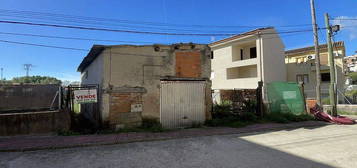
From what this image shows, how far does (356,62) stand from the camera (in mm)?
35656

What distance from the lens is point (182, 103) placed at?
27.1 feet

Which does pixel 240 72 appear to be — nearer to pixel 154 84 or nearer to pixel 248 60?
pixel 248 60

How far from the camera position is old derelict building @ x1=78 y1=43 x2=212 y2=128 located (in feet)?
24.3

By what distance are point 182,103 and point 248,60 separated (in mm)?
15552

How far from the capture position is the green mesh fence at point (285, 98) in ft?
34.9

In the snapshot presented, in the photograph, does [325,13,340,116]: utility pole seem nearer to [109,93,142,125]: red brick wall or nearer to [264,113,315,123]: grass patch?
[264,113,315,123]: grass patch

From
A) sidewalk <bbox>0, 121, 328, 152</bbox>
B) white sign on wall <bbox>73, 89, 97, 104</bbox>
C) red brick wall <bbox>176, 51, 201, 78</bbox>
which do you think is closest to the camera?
sidewalk <bbox>0, 121, 328, 152</bbox>

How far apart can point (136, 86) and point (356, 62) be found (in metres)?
45.5

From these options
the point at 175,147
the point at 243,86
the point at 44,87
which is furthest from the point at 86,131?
the point at 243,86

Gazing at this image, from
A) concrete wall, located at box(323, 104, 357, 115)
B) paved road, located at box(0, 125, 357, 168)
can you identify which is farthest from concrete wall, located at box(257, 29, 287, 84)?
paved road, located at box(0, 125, 357, 168)

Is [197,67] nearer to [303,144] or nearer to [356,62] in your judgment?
[303,144]

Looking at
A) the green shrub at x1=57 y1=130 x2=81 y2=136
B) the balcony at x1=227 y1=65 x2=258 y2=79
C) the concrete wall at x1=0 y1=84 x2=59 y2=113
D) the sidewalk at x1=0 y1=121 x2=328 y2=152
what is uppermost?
the balcony at x1=227 y1=65 x2=258 y2=79

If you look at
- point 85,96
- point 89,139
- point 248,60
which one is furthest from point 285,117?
point 248,60

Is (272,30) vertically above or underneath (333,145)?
above
